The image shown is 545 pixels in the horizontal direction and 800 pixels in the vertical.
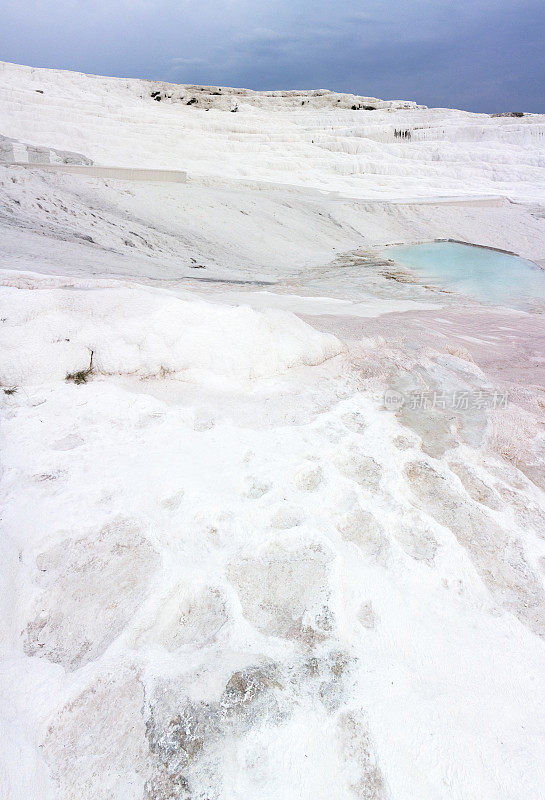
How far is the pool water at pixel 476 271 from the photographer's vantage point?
806cm

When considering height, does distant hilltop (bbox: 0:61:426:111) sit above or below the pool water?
above

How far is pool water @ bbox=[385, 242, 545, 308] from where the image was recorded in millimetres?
8060

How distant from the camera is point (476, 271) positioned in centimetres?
995

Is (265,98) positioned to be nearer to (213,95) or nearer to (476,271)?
(213,95)

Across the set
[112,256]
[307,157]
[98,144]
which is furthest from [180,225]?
[307,157]

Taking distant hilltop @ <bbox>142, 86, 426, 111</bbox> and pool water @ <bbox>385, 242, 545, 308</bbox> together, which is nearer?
pool water @ <bbox>385, 242, 545, 308</bbox>

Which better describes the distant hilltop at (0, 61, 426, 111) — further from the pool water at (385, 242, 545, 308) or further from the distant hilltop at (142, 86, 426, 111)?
the pool water at (385, 242, 545, 308)

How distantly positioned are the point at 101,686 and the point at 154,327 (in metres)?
2.03

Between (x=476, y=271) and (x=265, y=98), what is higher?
(x=265, y=98)

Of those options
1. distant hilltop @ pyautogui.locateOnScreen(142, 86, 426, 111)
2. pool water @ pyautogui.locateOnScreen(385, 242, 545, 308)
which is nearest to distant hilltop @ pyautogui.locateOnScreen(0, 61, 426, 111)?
distant hilltop @ pyautogui.locateOnScreen(142, 86, 426, 111)

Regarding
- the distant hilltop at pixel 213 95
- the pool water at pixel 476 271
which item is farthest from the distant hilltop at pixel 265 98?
the pool water at pixel 476 271

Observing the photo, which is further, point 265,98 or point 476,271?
point 265,98

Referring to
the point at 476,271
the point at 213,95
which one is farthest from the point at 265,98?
the point at 476,271

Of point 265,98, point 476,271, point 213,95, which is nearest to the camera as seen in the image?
point 476,271
